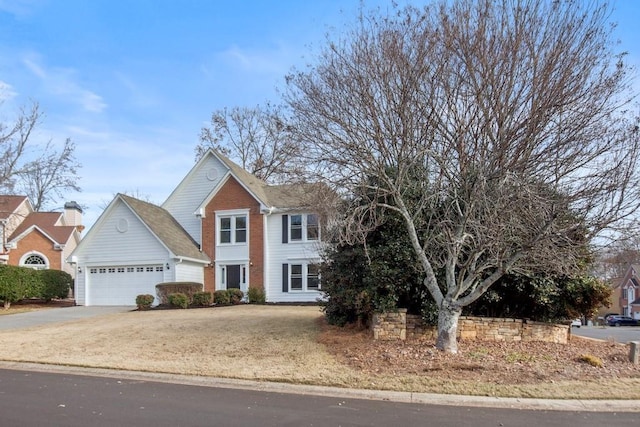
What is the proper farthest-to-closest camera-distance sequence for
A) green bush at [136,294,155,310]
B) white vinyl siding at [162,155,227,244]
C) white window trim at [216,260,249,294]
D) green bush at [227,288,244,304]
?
white vinyl siding at [162,155,227,244] < white window trim at [216,260,249,294] < green bush at [227,288,244,304] < green bush at [136,294,155,310]

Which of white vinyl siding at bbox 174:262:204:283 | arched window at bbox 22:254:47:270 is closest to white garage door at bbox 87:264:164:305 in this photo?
white vinyl siding at bbox 174:262:204:283

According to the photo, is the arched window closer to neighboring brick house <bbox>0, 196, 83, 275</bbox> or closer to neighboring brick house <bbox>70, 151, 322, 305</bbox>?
neighboring brick house <bbox>0, 196, 83, 275</bbox>

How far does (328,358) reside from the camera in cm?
1222

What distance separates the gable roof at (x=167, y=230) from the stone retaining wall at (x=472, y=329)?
16.2 meters

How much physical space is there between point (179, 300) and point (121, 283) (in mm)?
5777

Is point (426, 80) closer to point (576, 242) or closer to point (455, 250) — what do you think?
point (455, 250)

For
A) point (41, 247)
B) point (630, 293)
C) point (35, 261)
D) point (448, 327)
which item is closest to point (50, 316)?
point (41, 247)

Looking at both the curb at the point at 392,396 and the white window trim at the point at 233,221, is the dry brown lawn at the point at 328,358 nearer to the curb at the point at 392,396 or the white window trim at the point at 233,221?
the curb at the point at 392,396

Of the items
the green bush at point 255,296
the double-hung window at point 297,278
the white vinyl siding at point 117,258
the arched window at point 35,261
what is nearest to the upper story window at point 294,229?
the double-hung window at point 297,278

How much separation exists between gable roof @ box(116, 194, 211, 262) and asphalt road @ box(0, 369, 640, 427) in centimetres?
1833

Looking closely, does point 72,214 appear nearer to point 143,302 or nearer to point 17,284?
point 17,284

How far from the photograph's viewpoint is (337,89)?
12.7 m

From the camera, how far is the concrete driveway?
20855 millimetres

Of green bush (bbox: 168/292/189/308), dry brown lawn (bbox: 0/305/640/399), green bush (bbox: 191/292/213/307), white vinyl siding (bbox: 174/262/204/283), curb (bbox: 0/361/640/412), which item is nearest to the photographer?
curb (bbox: 0/361/640/412)
